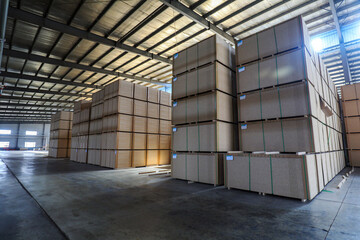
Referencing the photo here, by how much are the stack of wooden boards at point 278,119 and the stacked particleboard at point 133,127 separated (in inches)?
264

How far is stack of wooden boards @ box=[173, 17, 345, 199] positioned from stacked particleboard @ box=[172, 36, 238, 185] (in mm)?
591

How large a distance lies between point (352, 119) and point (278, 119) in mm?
8458

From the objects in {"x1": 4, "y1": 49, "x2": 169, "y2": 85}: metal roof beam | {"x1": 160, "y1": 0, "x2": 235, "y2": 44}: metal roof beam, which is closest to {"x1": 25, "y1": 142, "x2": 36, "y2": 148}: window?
{"x1": 4, "y1": 49, "x2": 169, "y2": 85}: metal roof beam

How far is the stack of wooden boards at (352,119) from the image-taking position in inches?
394

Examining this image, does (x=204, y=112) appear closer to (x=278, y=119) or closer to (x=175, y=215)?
(x=278, y=119)

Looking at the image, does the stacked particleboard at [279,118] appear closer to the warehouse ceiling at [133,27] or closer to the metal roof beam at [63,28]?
the warehouse ceiling at [133,27]

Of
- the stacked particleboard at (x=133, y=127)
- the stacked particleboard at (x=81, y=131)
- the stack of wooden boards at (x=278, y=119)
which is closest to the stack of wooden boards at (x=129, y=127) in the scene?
the stacked particleboard at (x=133, y=127)

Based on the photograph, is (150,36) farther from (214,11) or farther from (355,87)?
(355,87)

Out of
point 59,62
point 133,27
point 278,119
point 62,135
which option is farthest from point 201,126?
point 62,135

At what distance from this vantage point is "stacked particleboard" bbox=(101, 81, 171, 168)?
10.4 m

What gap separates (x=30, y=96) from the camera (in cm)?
2302

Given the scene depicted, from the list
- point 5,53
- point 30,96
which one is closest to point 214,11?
point 5,53

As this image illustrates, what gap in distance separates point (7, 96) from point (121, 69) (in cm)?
1540

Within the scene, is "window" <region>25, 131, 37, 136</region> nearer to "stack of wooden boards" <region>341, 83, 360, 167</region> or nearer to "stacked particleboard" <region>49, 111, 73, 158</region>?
"stacked particleboard" <region>49, 111, 73, 158</region>
